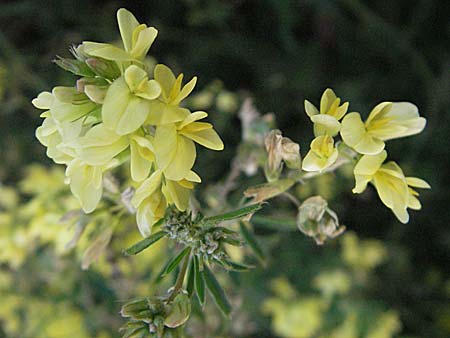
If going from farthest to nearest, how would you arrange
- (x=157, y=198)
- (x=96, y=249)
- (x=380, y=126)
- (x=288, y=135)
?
1. (x=288, y=135)
2. (x=96, y=249)
3. (x=380, y=126)
4. (x=157, y=198)

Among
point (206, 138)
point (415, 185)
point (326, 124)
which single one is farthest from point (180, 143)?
point (415, 185)

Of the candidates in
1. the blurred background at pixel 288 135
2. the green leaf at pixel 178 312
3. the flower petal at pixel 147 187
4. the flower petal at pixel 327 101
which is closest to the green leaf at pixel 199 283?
the green leaf at pixel 178 312

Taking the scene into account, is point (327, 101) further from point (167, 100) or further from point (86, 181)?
point (86, 181)

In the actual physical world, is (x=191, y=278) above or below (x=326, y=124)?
below

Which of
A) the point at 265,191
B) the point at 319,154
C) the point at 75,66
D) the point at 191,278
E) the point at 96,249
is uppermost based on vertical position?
the point at 75,66

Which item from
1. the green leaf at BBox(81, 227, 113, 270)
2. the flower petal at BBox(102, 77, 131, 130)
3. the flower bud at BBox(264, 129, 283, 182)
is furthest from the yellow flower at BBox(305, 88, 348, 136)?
the green leaf at BBox(81, 227, 113, 270)

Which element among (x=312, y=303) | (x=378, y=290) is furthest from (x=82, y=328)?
(x=378, y=290)

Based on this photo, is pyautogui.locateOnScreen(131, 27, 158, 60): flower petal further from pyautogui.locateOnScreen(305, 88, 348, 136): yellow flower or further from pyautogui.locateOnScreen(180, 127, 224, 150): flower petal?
pyautogui.locateOnScreen(305, 88, 348, 136): yellow flower

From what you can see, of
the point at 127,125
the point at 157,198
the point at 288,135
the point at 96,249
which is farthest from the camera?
the point at 288,135
